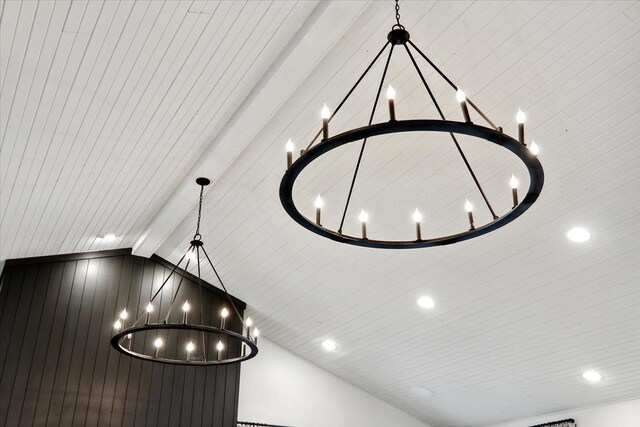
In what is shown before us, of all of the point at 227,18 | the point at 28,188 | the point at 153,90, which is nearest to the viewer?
the point at 227,18

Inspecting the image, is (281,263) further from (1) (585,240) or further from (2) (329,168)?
(1) (585,240)

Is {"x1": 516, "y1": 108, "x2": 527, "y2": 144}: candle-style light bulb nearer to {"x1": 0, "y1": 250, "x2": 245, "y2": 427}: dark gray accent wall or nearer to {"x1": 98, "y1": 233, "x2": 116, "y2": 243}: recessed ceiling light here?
{"x1": 98, "y1": 233, "x2": 116, "y2": 243}: recessed ceiling light

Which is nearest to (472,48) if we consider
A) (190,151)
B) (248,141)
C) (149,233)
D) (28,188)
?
(248,141)

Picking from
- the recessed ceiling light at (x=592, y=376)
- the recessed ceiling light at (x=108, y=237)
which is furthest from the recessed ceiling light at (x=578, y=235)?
the recessed ceiling light at (x=108, y=237)

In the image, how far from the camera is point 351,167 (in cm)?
501

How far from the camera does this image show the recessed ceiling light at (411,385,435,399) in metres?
7.97

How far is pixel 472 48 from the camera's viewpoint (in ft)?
12.9

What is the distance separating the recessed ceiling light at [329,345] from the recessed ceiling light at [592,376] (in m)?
2.83

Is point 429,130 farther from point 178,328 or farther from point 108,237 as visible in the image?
point 108,237

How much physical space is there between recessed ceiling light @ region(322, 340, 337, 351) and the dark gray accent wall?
1142mm

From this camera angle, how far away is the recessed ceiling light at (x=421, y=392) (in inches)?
314

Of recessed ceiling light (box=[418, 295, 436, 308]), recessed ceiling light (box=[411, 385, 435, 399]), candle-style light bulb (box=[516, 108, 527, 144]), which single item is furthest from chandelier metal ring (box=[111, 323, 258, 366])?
recessed ceiling light (box=[411, 385, 435, 399])

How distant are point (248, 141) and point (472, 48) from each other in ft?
6.08

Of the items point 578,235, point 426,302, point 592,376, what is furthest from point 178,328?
point 592,376
